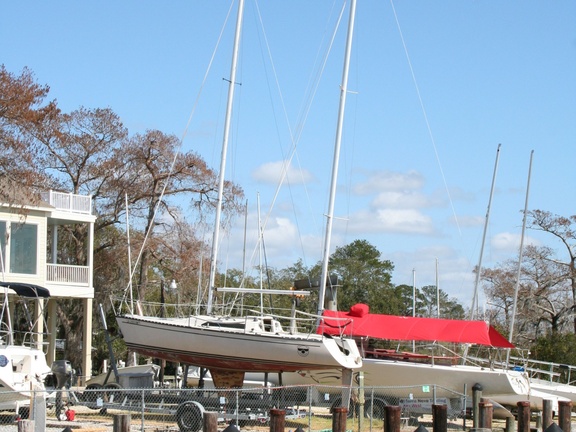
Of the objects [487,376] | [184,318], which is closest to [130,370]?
[184,318]

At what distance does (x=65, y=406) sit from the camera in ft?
74.2

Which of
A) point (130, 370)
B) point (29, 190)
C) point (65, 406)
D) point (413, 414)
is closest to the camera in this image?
point (65, 406)

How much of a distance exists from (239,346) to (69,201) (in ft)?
56.7

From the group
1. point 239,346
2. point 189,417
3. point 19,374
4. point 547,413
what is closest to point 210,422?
point 189,417

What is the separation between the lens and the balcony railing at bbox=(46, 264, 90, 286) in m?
37.3

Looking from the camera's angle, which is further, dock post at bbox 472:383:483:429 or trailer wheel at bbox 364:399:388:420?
trailer wheel at bbox 364:399:388:420

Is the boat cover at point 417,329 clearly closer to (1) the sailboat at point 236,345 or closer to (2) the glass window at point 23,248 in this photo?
(1) the sailboat at point 236,345

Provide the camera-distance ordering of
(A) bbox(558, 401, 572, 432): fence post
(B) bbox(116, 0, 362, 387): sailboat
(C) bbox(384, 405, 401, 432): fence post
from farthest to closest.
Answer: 1. (B) bbox(116, 0, 362, 387): sailboat
2. (A) bbox(558, 401, 572, 432): fence post
3. (C) bbox(384, 405, 401, 432): fence post

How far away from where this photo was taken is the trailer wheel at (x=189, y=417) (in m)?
20.1

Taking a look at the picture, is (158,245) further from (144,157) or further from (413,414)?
(413,414)

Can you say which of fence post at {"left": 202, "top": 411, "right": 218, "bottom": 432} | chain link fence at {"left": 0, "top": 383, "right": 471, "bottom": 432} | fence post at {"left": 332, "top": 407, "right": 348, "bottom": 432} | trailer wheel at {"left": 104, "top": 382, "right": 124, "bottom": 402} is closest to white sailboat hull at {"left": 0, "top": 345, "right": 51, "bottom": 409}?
chain link fence at {"left": 0, "top": 383, "right": 471, "bottom": 432}

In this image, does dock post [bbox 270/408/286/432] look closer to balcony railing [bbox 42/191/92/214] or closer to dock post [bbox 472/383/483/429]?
dock post [bbox 472/383/483/429]

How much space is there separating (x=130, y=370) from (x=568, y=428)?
13354mm

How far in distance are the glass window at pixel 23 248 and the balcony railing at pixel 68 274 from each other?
0.99 meters
